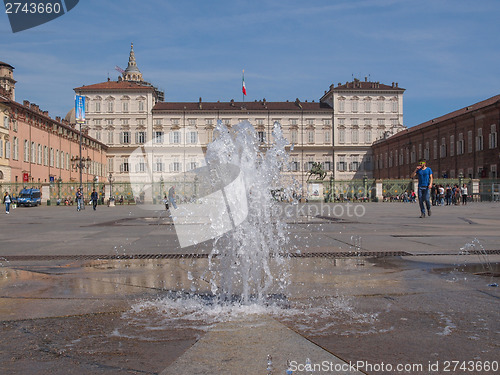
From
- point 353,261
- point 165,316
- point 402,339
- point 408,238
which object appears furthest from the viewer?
point 408,238

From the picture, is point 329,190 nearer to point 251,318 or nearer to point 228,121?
point 228,121

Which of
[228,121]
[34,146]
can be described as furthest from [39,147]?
[228,121]

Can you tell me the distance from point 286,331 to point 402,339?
2.20ft

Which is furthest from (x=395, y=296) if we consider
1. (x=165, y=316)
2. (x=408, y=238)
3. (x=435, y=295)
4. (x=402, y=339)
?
(x=408, y=238)

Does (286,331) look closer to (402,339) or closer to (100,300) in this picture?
(402,339)

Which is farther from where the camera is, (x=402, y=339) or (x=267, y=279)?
(x=267, y=279)

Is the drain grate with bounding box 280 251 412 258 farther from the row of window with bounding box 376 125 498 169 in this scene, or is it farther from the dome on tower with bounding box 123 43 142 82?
the dome on tower with bounding box 123 43 142 82

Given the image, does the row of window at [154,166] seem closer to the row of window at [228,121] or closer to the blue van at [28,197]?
the row of window at [228,121]

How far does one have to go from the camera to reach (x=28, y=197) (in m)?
40.2

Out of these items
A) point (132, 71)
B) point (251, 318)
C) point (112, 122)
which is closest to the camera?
point (251, 318)

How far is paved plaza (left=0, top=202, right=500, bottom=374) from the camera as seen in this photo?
8.27 ft

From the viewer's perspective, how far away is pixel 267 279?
473cm

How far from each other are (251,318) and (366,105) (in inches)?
3203

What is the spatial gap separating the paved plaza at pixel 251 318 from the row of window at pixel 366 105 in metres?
76.9
